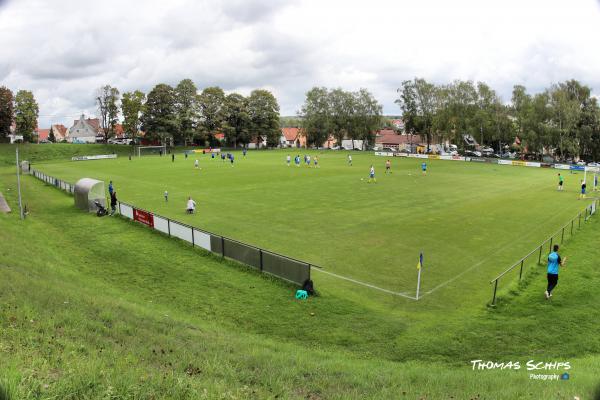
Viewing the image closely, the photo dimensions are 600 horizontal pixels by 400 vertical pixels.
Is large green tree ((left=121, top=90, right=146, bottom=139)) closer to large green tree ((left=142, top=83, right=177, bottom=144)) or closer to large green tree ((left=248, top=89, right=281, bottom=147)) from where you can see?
large green tree ((left=142, top=83, right=177, bottom=144))

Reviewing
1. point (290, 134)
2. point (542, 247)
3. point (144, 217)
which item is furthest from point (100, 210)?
point (290, 134)

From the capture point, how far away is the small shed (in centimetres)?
3175

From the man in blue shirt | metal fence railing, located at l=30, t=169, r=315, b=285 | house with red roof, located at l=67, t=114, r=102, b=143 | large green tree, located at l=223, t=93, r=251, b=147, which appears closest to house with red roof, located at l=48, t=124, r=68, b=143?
house with red roof, located at l=67, t=114, r=102, b=143

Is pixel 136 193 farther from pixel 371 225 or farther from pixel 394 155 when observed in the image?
pixel 394 155

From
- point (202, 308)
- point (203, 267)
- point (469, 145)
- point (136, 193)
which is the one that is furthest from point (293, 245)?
point (469, 145)

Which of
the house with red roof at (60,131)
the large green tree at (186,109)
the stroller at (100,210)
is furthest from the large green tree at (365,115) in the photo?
the house with red roof at (60,131)

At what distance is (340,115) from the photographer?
410 feet

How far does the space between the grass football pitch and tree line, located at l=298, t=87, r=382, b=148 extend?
225 feet

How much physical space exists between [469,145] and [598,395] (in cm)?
12580

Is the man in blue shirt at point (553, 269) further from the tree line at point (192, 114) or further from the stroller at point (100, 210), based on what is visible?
the tree line at point (192, 114)

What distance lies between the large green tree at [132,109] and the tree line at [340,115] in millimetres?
44803

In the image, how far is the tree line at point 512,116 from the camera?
84688mm

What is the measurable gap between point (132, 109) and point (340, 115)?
57.0 m

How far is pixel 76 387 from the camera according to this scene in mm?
6141
